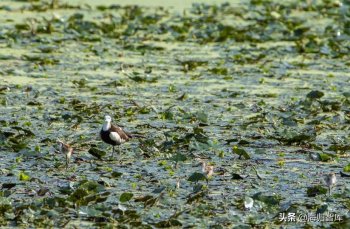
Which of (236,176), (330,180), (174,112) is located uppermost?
(330,180)

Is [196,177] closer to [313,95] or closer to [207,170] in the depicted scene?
[207,170]

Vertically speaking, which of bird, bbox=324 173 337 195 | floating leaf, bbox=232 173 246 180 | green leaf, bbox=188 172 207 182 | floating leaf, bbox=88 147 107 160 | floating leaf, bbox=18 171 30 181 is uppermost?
bird, bbox=324 173 337 195

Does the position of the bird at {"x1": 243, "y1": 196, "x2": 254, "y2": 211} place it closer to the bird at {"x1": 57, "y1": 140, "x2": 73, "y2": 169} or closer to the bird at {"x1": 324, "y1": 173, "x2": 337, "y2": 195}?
the bird at {"x1": 324, "y1": 173, "x2": 337, "y2": 195}

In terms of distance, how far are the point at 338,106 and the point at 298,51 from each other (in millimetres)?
2623

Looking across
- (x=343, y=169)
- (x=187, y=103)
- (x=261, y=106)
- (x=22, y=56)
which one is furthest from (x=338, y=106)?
(x=22, y=56)

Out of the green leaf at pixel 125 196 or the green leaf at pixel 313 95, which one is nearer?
the green leaf at pixel 125 196

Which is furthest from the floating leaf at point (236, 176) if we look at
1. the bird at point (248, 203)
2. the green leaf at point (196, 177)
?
the bird at point (248, 203)

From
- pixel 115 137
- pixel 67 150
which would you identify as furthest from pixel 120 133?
pixel 67 150

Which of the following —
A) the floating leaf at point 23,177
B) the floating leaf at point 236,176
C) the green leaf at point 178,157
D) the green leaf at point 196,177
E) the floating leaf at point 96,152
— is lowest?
the floating leaf at point 23,177

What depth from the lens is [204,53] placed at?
1024 cm

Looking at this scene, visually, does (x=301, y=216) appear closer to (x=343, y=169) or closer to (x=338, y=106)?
(x=343, y=169)

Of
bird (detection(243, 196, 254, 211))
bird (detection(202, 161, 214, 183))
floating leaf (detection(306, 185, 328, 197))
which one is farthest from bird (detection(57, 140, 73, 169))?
floating leaf (detection(306, 185, 328, 197))

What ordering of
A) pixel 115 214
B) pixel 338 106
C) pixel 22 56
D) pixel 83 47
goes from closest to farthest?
pixel 115 214 → pixel 338 106 → pixel 22 56 → pixel 83 47

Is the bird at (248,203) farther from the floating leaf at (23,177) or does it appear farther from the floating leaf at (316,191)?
the floating leaf at (23,177)
